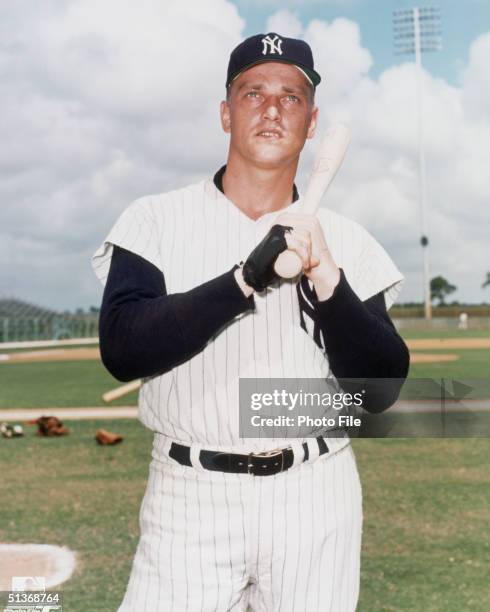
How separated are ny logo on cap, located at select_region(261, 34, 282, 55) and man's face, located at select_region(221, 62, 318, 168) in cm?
3

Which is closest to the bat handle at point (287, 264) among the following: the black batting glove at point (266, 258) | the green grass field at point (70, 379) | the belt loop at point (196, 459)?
the black batting glove at point (266, 258)

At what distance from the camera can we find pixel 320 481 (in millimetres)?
1946

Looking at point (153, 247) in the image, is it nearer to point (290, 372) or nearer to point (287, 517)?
point (290, 372)

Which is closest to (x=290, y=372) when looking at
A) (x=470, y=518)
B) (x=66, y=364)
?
(x=470, y=518)

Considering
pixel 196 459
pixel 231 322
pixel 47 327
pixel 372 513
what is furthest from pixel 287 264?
pixel 47 327

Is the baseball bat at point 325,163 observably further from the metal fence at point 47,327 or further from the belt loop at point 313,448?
the metal fence at point 47,327

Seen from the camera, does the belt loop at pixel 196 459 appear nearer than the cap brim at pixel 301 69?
Yes

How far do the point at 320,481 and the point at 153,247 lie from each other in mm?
709

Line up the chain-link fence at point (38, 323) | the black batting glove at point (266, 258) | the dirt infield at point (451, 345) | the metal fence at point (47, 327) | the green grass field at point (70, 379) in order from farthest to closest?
the chain-link fence at point (38, 323), the metal fence at point (47, 327), the dirt infield at point (451, 345), the green grass field at point (70, 379), the black batting glove at point (266, 258)

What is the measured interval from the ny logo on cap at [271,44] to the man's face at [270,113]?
0.11 feet

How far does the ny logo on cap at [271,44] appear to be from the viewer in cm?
202

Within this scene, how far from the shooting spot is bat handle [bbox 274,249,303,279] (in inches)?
62.3

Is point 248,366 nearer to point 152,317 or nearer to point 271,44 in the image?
point 152,317

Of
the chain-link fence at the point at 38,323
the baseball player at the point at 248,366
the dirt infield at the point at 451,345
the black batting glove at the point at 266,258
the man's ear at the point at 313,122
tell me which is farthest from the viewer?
the chain-link fence at the point at 38,323
